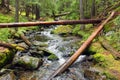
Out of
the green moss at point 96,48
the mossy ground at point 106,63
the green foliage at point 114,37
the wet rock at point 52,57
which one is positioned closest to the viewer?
the mossy ground at point 106,63

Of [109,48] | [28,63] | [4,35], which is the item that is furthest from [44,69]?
[4,35]

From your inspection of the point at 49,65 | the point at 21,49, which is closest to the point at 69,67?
the point at 49,65

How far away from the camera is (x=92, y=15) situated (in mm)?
24016

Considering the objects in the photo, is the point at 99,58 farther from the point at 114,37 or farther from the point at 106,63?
the point at 114,37

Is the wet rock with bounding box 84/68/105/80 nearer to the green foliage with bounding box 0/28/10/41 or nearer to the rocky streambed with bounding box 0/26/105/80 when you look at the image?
the rocky streambed with bounding box 0/26/105/80

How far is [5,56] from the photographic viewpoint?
36.8 feet

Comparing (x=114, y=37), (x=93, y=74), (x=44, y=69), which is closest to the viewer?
(x=93, y=74)

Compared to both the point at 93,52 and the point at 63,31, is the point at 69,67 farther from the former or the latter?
the point at 63,31

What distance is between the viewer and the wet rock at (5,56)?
36.0 feet

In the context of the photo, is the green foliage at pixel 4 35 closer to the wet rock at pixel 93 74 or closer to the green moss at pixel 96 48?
the green moss at pixel 96 48

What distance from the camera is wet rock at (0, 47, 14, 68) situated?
1099 cm

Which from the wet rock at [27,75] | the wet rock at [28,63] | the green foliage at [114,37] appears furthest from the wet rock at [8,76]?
the green foliage at [114,37]

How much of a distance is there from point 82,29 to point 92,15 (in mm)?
2827

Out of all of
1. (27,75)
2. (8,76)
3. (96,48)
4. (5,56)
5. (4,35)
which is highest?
(5,56)
